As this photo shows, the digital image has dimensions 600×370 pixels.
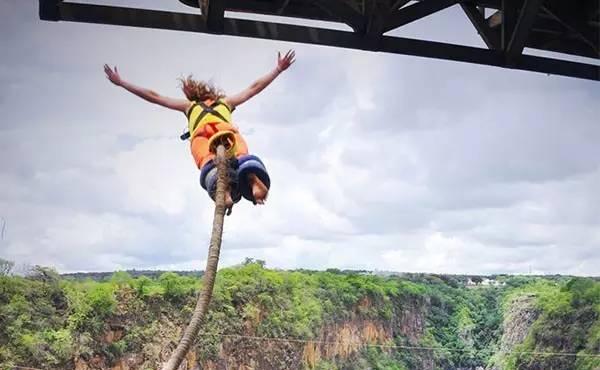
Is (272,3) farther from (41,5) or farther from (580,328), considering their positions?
(580,328)

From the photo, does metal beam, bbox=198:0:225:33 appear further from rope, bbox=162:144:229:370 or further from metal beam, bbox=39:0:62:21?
rope, bbox=162:144:229:370

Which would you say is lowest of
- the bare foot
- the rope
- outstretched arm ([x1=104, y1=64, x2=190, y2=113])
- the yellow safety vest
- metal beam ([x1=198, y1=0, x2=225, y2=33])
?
the rope

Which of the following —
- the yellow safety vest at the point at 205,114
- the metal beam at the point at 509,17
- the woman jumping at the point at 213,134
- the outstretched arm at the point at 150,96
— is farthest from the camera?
the metal beam at the point at 509,17

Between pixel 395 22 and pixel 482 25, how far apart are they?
→ 40cm

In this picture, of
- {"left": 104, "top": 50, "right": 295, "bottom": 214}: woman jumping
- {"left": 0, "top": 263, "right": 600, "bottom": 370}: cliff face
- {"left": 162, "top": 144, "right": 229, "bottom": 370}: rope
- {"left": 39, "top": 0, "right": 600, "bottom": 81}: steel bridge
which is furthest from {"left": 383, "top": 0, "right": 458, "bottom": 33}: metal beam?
{"left": 0, "top": 263, "right": 600, "bottom": 370}: cliff face

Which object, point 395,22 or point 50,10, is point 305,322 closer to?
point 395,22

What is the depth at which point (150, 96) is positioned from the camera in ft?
6.33

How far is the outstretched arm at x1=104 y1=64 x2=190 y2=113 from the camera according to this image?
1.85 metres

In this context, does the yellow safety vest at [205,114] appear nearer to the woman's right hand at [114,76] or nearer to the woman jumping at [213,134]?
the woman jumping at [213,134]

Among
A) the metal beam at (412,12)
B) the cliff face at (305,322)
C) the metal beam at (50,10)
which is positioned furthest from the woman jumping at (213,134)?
the cliff face at (305,322)

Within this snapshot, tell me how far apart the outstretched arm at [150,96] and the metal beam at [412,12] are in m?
1.05

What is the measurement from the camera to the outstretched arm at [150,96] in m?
1.85

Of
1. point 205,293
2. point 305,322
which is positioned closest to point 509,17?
point 205,293

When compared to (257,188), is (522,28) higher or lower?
higher
